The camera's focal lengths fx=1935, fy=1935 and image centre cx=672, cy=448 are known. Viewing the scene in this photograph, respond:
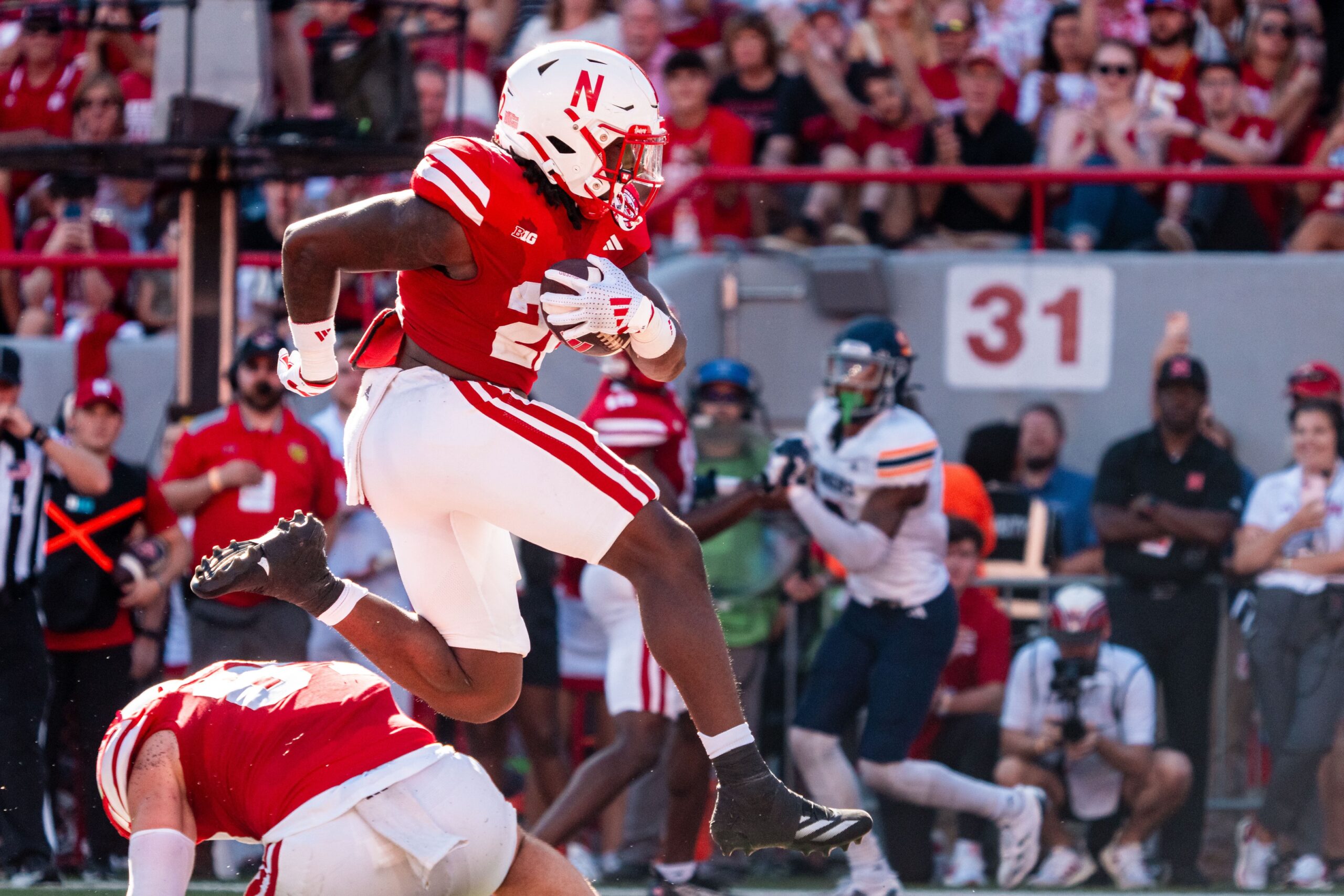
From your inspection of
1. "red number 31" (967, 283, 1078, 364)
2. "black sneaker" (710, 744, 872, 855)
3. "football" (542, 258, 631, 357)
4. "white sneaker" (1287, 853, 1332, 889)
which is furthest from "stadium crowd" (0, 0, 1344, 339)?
"black sneaker" (710, 744, 872, 855)

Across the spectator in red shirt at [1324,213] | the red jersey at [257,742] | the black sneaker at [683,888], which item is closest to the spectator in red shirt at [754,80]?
the spectator in red shirt at [1324,213]

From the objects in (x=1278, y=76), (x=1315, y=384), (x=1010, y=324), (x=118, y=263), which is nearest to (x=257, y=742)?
(x=1315, y=384)

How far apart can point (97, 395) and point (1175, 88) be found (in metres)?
5.27

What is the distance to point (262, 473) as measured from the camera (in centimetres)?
739

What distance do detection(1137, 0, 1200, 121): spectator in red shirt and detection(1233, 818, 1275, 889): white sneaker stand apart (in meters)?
3.79

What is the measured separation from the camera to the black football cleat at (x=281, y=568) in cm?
422

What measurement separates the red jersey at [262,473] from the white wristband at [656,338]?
3.31 m

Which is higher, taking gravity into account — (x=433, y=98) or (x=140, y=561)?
(x=433, y=98)

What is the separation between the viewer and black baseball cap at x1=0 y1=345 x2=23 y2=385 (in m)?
7.23

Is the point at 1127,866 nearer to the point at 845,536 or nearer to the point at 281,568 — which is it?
the point at 845,536

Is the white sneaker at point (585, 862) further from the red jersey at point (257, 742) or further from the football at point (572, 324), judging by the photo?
the football at point (572, 324)

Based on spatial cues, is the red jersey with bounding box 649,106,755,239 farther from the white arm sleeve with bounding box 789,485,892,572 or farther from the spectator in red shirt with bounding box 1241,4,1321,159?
the spectator in red shirt with bounding box 1241,4,1321,159

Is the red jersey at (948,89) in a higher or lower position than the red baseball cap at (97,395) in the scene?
higher

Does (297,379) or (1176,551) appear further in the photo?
(1176,551)
